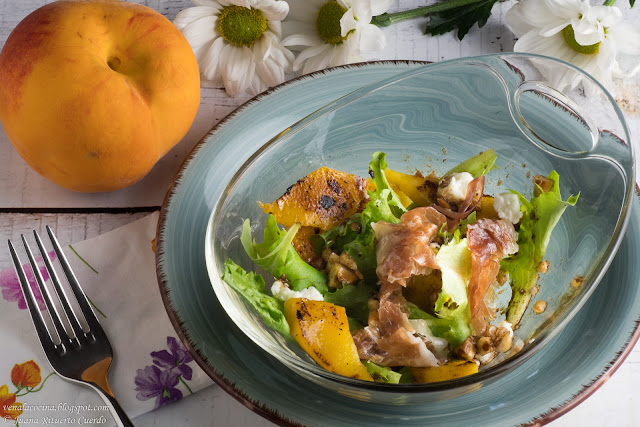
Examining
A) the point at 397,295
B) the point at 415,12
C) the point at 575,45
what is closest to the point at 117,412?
the point at 397,295

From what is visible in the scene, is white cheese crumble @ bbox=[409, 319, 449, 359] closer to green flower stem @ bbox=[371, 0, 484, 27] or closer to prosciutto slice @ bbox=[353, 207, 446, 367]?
prosciutto slice @ bbox=[353, 207, 446, 367]

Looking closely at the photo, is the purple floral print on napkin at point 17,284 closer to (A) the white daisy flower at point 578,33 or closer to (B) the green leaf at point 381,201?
(B) the green leaf at point 381,201

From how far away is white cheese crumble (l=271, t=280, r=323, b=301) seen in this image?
32.5 inches

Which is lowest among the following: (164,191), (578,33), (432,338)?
(164,191)

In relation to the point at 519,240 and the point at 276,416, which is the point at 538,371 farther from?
the point at 276,416

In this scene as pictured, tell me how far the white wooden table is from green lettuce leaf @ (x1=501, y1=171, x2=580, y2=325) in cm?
22

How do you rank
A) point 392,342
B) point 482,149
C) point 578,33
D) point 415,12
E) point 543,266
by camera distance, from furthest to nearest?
point 415,12 < point 578,33 < point 482,149 < point 543,266 < point 392,342

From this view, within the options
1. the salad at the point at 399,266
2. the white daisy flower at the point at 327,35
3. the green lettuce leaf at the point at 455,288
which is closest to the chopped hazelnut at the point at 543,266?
the salad at the point at 399,266

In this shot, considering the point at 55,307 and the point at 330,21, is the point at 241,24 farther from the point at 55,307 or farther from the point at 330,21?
the point at 55,307

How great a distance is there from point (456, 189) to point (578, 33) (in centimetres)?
43

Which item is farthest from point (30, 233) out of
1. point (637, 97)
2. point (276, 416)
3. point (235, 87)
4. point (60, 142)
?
point (637, 97)

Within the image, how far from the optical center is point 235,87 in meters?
1.21

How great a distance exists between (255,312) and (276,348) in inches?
2.8

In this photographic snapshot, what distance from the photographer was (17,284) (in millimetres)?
1036
